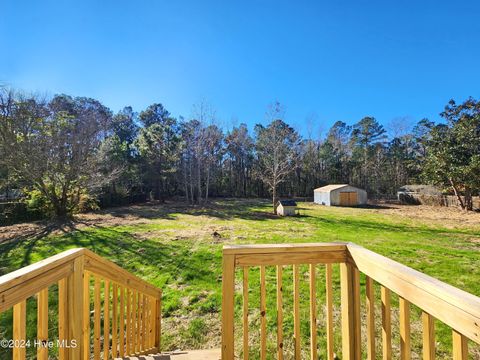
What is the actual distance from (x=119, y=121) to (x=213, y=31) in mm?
20968

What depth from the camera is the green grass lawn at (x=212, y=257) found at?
304 cm

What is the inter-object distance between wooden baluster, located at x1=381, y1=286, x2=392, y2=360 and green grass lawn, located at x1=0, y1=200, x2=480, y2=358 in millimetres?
1731

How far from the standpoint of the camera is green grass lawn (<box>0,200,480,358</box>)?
3037mm

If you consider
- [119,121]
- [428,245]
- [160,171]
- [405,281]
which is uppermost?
[119,121]

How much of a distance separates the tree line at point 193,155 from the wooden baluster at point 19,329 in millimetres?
12649

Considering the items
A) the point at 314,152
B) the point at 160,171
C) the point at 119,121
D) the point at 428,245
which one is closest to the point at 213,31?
the point at 428,245

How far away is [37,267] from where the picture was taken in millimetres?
941

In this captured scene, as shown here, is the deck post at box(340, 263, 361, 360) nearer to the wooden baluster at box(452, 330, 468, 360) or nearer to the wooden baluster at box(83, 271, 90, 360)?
the wooden baluster at box(452, 330, 468, 360)

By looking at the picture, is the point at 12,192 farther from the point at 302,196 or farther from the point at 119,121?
the point at 302,196

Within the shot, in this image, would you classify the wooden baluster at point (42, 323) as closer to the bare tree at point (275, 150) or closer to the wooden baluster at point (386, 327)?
the wooden baluster at point (386, 327)

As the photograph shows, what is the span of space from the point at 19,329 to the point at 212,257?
5.08 m

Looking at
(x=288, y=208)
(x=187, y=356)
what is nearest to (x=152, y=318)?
(x=187, y=356)

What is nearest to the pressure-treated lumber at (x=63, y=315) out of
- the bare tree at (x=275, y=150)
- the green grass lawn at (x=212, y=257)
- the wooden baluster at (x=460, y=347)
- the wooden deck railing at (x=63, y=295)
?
the wooden deck railing at (x=63, y=295)

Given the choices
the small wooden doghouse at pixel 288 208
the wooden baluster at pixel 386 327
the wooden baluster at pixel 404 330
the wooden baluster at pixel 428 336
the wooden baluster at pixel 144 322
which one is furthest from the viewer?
the small wooden doghouse at pixel 288 208
